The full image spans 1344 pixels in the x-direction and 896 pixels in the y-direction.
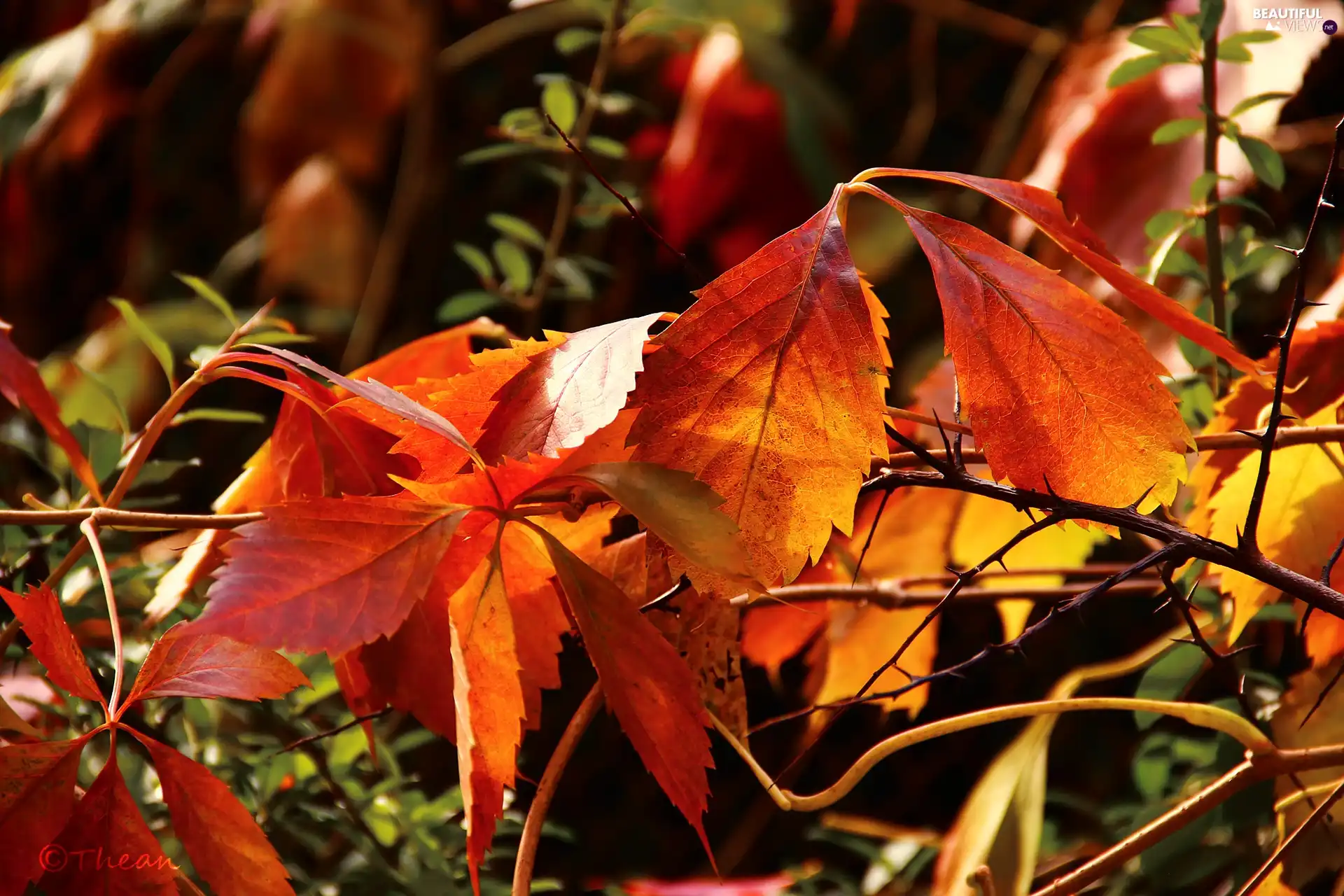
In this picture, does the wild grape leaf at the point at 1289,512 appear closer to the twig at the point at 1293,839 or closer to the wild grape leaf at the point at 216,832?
the twig at the point at 1293,839

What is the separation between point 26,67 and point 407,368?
833 mm

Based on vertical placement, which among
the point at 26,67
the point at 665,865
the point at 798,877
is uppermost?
the point at 26,67

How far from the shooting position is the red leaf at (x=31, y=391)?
25 cm

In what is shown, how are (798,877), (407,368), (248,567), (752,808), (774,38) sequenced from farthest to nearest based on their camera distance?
(774,38), (752,808), (798,877), (407,368), (248,567)

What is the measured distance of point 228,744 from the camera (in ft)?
1.25

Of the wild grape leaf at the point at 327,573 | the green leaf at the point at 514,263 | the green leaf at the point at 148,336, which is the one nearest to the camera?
the wild grape leaf at the point at 327,573

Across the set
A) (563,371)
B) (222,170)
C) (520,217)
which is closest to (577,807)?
(520,217)

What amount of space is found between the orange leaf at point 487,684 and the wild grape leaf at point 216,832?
0.05m

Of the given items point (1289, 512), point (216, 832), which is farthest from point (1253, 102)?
point (216, 832)

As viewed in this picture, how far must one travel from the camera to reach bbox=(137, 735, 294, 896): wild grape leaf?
0.23 metres

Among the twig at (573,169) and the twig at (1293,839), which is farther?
the twig at (573,169)

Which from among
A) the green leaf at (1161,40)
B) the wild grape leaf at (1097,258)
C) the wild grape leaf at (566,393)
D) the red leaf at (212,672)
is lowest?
the red leaf at (212,672)

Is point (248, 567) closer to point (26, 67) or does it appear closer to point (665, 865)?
point (665, 865)

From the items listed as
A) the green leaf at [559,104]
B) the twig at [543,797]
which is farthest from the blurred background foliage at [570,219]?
the twig at [543,797]
